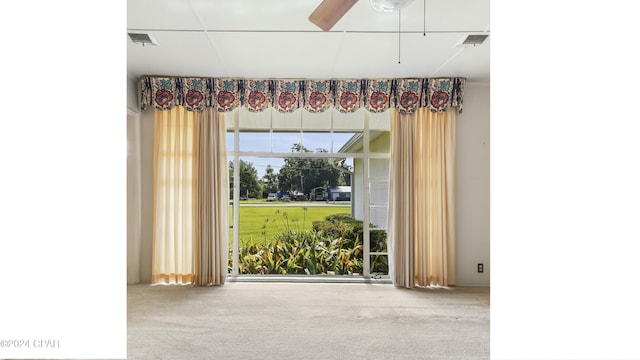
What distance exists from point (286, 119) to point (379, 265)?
195 centimetres

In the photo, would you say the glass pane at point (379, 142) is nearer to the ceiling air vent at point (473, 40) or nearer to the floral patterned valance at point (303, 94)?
the floral patterned valance at point (303, 94)

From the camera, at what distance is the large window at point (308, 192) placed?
4.51m

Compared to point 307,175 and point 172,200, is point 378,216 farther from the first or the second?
point 172,200

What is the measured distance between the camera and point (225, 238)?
425cm

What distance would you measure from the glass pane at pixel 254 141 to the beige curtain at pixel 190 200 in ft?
0.93

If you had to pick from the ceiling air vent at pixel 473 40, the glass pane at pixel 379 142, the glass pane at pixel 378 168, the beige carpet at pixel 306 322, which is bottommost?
the beige carpet at pixel 306 322

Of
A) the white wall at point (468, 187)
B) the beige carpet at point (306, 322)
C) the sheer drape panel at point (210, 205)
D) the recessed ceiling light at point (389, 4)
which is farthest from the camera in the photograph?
the white wall at point (468, 187)

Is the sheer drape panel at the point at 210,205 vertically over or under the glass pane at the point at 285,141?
under

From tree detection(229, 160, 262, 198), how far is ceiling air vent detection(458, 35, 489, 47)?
101 inches

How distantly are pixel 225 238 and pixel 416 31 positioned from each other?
2.76 m

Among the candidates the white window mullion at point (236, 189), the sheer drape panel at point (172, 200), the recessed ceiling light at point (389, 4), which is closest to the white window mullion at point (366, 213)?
the white window mullion at point (236, 189)

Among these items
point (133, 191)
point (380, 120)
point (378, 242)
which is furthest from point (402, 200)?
point (133, 191)
